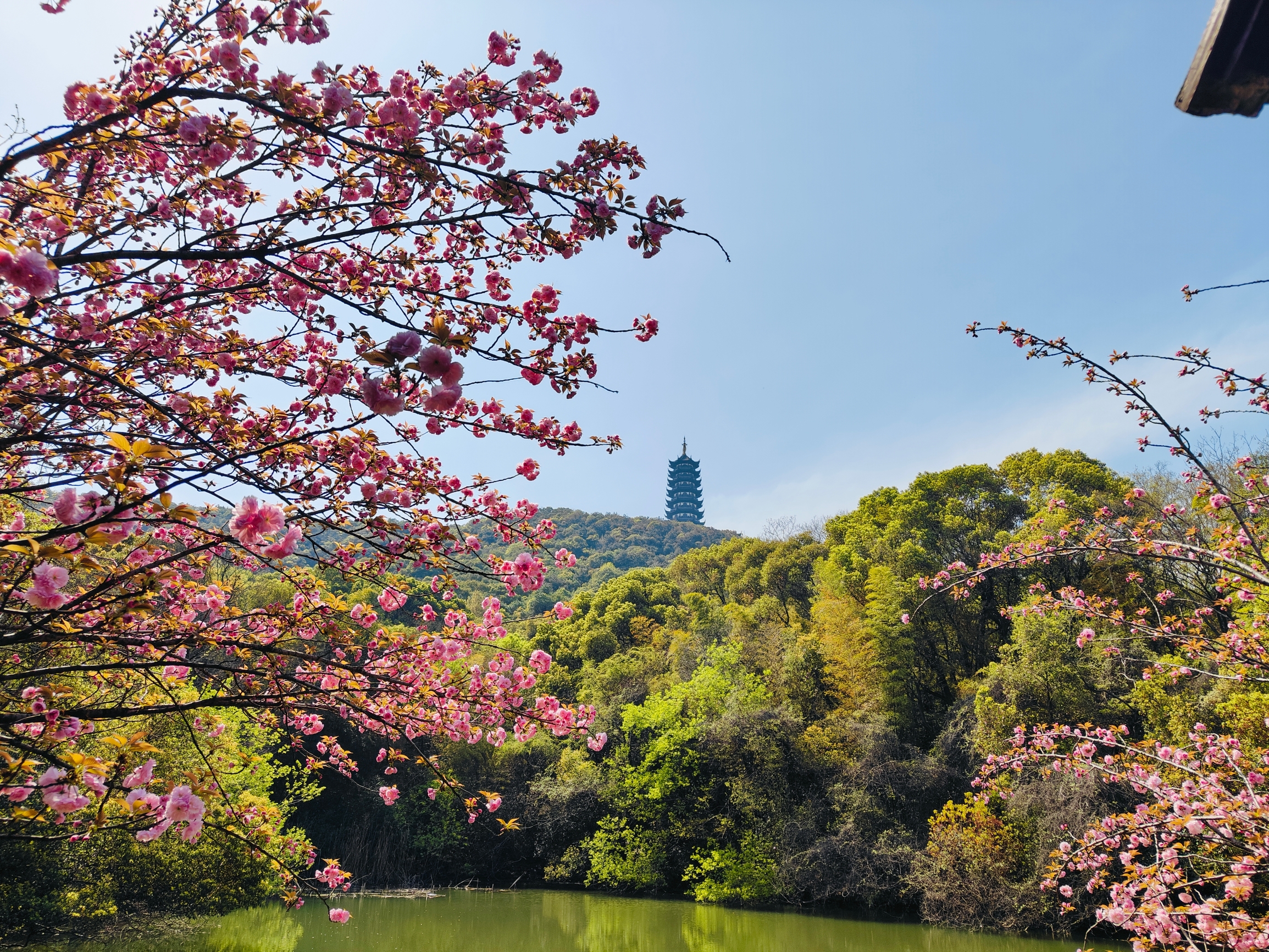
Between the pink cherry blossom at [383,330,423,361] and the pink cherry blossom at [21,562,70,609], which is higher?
the pink cherry blossom at [383,330,423,361]

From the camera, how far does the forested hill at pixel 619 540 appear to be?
166 ft

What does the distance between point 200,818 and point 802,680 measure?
14676 millimetres

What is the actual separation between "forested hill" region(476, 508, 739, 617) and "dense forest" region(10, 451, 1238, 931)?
2442 centimetres

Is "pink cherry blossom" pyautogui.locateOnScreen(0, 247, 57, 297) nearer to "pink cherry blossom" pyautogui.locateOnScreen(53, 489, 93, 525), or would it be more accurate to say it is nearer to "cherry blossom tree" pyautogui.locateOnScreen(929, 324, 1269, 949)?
"pink cherry blossom" pyautogui.locateOnScreen(53, 489, 93, 525)

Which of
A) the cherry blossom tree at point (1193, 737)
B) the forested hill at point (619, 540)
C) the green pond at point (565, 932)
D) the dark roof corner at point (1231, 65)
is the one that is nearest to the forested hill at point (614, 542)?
the forested hill at point (619, 540)

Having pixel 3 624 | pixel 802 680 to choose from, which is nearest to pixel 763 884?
pixel 802 680

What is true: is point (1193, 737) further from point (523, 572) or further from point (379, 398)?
point (379, 398)

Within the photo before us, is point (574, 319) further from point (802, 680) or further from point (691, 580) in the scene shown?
point (691, 580)

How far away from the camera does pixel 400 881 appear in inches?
695

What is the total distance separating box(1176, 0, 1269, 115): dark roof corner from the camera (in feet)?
2.80

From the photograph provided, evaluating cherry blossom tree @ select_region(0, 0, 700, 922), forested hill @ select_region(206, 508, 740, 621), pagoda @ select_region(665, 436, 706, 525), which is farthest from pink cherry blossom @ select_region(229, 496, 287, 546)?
Answer: pagoda @ select_region(665, 436, 706, 525)

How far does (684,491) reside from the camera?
9900 centimetres

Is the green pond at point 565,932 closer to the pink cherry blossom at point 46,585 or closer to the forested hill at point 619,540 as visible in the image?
the pink cherry blossom at point 46,585

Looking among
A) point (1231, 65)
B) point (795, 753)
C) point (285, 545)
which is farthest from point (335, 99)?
point (795, 753)
